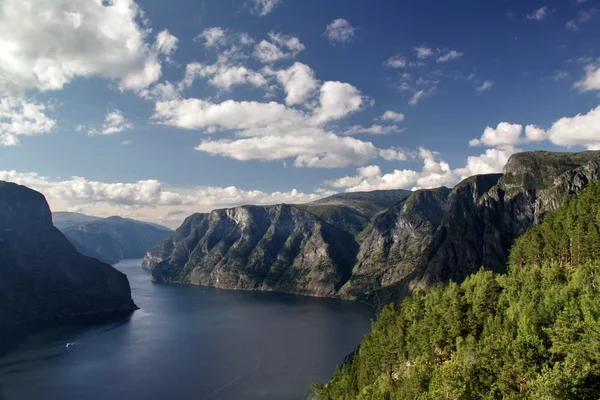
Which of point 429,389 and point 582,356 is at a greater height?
point 582,356

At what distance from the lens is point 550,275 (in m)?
96.7

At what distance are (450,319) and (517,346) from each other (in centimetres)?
3151

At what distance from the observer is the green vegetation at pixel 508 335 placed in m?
61.8

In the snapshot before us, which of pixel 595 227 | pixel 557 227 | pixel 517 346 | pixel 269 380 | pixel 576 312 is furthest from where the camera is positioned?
pixel 269 380

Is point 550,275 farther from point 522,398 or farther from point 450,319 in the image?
point 522,398

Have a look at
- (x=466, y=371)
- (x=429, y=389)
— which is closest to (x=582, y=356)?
(x=466, y=371)

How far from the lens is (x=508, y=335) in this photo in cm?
7300

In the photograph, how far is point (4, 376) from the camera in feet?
619

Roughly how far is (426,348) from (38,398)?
525 feet

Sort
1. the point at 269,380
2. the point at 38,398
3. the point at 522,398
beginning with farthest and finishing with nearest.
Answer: the point at 269,380, the point at 38,398, the point at 522,398

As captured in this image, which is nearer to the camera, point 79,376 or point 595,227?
point 595,227

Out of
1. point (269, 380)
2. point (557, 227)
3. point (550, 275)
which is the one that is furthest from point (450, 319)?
point (269, 380)

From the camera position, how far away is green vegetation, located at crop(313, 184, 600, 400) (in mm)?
61844

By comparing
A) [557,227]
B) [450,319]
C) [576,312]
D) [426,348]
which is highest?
[557,227]
